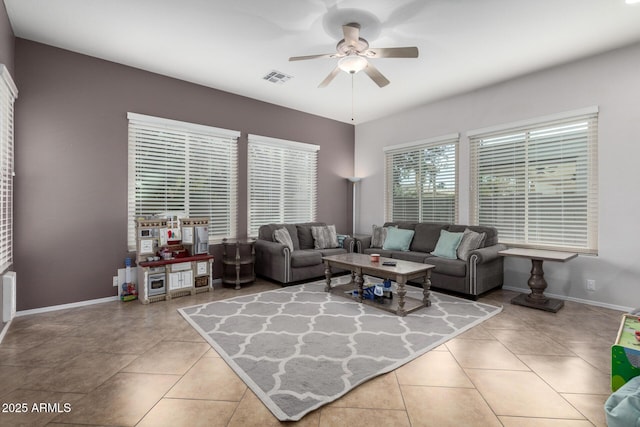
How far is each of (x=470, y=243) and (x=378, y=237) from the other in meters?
1.66

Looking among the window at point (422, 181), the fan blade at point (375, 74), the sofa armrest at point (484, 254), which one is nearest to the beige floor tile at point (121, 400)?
the fan blade at point (375, 74)

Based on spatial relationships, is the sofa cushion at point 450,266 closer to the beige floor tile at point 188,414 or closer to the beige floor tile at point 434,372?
the beige floor tile at point 434,372

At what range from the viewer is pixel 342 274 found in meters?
5.43

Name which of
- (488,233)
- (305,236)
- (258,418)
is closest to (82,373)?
(258,418)

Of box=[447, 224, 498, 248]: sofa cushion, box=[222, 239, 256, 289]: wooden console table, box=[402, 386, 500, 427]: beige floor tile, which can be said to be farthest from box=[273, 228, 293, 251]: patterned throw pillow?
box=[402, 386, 500, 427]: beige floor tile

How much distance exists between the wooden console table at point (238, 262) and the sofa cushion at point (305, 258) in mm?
645

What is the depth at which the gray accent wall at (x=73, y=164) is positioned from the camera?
3449 millimetres

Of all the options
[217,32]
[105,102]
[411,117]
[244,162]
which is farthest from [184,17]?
[411,117]

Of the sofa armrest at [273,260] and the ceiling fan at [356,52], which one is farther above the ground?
the ceiling fan at [356,52]

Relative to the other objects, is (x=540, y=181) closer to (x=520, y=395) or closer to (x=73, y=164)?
(x=520, y=395)

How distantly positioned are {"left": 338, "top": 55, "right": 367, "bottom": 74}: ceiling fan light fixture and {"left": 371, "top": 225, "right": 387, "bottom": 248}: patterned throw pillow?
3.10m

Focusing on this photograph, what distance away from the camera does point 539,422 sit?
171cm

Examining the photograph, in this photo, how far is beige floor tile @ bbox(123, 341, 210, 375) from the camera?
2.25 meters

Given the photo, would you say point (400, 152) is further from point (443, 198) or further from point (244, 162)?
point (244, 162)
